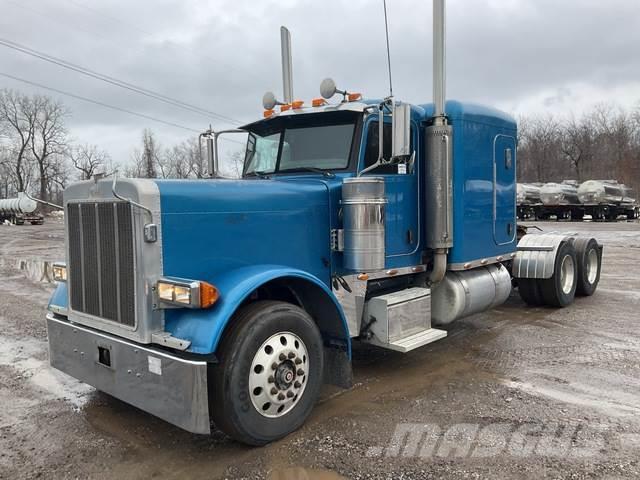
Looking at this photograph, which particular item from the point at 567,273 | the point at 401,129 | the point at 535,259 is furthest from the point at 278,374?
the point at 567,273

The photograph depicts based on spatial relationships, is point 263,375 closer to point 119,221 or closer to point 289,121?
point 119,221

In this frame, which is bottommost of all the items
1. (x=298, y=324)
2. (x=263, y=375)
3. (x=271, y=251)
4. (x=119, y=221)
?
(x=263, y=375)

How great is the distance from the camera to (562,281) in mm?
8508

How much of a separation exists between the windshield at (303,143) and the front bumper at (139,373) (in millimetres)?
2371

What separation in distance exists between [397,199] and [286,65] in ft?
10.2

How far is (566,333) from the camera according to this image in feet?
22.6

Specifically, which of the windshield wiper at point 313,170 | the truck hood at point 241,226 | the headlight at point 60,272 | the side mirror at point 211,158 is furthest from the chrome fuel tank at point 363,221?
the headlight at point 60,272

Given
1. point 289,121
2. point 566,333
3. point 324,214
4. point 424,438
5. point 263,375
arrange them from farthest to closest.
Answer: point 566,333
point 289,121
point 324,214
point 424,438
point 263,375

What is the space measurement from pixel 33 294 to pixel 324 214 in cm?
795

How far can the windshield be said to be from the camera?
198 inches

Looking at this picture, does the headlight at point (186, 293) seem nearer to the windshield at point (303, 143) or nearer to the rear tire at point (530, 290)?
the windshield at point (303, 143)

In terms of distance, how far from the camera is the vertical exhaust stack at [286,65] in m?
7.31

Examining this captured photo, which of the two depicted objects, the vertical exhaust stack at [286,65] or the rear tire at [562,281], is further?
the rear tire at [562,281]

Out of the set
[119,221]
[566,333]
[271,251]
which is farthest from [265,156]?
[566,333]
